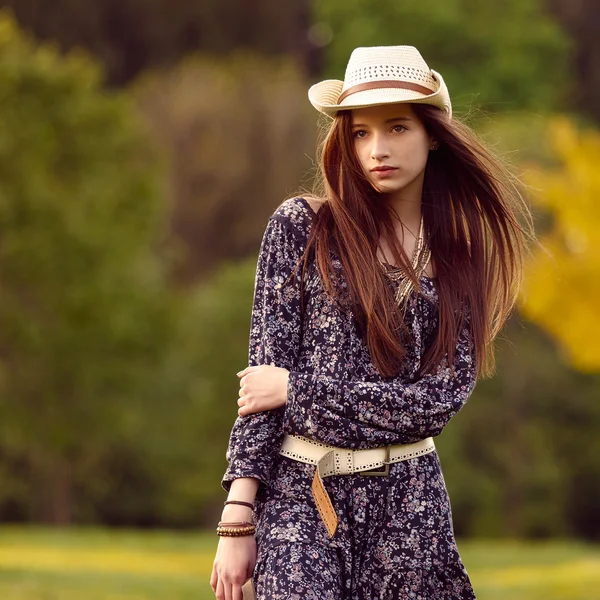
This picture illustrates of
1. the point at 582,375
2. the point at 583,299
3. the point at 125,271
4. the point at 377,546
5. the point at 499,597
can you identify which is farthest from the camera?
the point at 582,375

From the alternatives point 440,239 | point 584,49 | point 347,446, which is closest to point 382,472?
point 347,446

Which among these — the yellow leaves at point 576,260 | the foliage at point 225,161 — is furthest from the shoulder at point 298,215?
the foliage at point 225,161

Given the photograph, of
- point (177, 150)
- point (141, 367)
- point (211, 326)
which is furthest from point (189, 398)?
point (177, 150)

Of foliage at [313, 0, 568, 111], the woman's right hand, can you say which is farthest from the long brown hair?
foliage at [313, 0, 568, 111]

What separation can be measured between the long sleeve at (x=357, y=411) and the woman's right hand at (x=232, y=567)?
0.28 meters

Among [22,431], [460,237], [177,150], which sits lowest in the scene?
[460,237]

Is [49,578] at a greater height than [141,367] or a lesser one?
lesser

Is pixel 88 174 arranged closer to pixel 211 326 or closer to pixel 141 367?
pixel 141 367

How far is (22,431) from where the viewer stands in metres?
22.0

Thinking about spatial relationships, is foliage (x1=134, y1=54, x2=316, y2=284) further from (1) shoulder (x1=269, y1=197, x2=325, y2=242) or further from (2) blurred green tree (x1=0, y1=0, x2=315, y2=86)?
(1) shoulder (x1=269, y1=197, x2=325, y2=242)

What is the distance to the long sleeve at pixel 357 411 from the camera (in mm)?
3262

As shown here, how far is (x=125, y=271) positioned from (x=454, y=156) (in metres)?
18.3

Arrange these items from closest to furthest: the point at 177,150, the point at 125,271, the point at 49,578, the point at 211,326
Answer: the point at 49,578
the point at 125,271
the point at 211,326
the point at 177,150

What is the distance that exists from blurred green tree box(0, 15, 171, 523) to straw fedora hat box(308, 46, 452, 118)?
1706 cm
